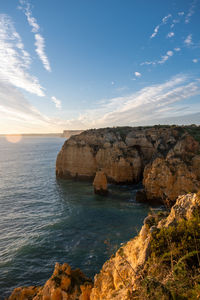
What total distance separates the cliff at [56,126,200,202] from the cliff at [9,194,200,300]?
73.9 ft

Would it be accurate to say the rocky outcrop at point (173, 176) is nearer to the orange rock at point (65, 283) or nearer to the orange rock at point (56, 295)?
the orange rock at point (65, 283)

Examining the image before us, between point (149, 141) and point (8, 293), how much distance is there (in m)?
42.1

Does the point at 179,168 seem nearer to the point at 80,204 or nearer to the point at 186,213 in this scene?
the point at 80,204

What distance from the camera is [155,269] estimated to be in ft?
20.1

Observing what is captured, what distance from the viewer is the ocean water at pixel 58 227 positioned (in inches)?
699

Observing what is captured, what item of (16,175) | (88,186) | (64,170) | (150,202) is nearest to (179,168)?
(150,202)

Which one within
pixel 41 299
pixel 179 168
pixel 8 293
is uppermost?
pixel 179 168

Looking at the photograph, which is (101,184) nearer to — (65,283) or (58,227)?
(58,227)

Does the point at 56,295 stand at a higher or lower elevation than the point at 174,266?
lower

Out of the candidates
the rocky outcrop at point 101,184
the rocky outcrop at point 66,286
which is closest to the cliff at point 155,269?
the rocky outcrop at point 66,286

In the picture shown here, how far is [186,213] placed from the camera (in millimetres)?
8359

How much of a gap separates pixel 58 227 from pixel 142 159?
94.7ft

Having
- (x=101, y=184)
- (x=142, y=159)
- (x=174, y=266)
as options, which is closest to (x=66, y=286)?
(x=174, y=266)

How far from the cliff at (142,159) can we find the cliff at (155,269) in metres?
22.5
